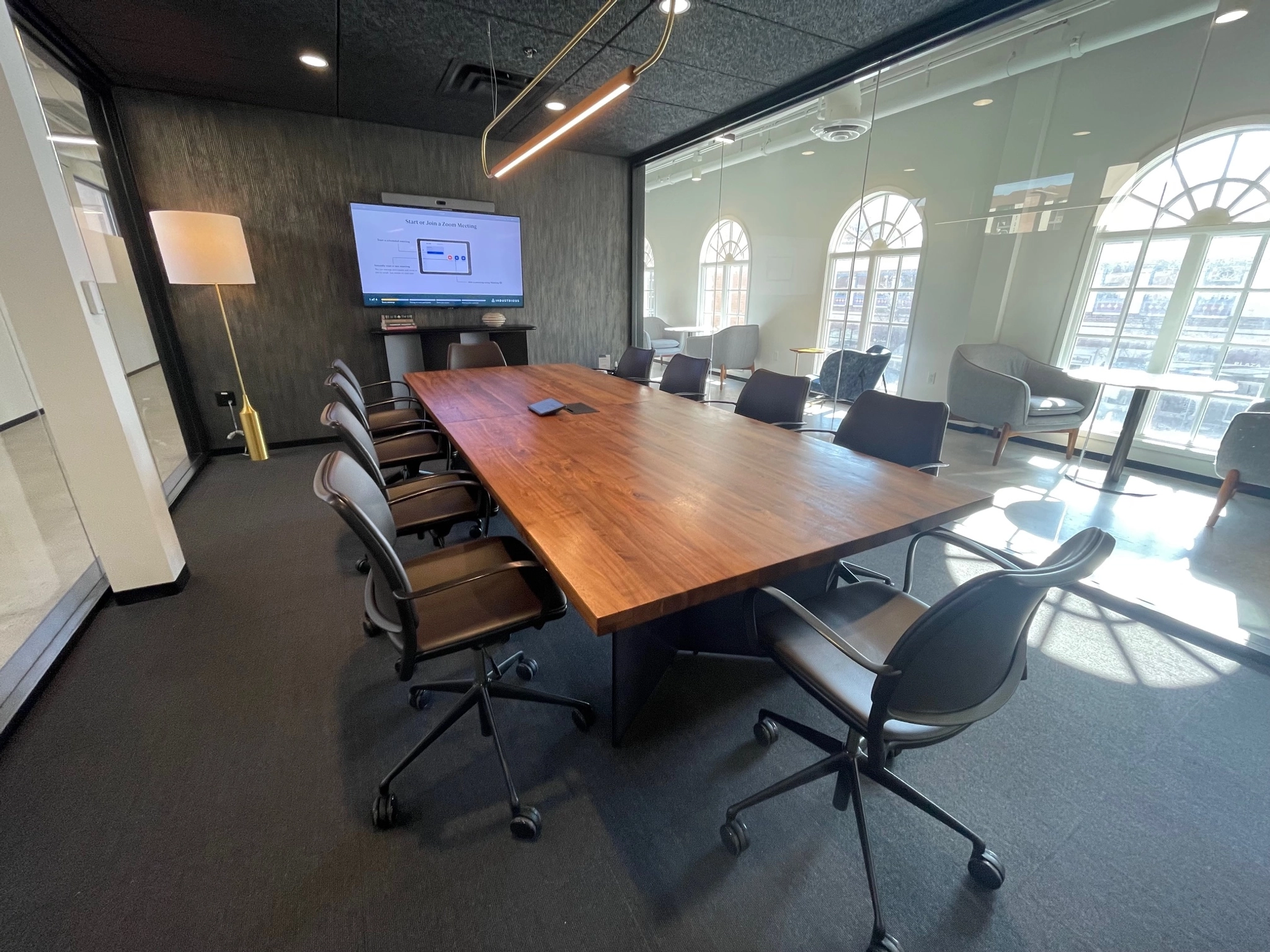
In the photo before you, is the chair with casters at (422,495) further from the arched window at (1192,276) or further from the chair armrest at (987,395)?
the arched window at (1192,276)

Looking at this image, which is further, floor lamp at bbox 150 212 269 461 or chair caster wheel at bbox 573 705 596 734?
floor lamp at bbox 150 212 269 461

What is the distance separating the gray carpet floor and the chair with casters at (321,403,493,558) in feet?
1.79

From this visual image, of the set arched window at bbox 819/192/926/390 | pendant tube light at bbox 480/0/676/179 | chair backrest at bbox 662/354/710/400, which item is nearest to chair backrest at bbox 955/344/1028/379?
arched window at bbox 819/192/926/390

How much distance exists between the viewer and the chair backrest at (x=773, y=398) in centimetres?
280

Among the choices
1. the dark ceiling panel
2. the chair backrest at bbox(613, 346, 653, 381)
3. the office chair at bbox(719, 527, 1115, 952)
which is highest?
the dark ceiling panel

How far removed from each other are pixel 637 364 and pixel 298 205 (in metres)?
3.26

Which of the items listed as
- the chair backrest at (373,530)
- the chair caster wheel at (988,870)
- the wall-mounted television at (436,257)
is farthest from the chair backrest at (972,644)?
the wall-mounted television at (436,257)

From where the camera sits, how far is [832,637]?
1043mm

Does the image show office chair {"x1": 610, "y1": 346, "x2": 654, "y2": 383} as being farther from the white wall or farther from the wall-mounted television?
the wall-mounted television

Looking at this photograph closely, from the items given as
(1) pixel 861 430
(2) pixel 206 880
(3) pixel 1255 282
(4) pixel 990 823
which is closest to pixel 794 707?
(4) pixel 990 823

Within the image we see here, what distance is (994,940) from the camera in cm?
112

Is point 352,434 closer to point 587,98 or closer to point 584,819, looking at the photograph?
point 584,819

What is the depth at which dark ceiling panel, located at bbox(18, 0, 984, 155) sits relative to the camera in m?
2.61

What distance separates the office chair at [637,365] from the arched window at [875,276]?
1502 mm
